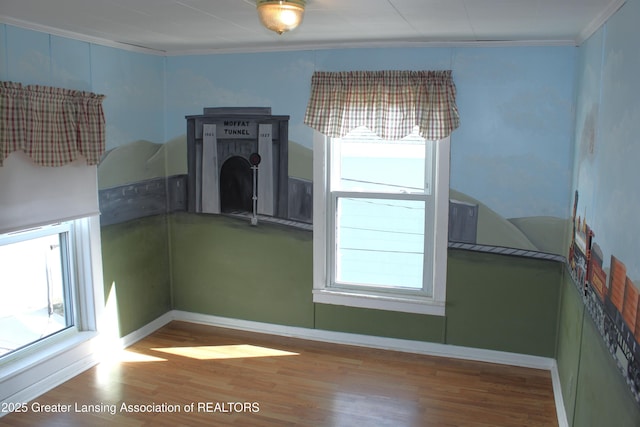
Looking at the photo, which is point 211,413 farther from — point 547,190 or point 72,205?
point 547,190

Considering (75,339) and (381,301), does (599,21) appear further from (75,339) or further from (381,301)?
(75,339)

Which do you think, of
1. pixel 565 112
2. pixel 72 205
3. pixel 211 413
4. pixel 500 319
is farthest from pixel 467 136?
pixel 72 205

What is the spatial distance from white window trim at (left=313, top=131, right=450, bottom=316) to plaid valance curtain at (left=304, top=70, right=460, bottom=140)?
17 centimetres

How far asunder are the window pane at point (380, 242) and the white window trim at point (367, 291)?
11 cm

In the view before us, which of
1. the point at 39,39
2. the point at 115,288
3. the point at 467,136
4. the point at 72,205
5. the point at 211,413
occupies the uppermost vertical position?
the point at 39,39

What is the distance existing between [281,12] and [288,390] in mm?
2450

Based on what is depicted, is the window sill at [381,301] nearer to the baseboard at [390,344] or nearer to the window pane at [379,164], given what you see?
the baseboard at [390,344]

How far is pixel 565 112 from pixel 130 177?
3.28 meters

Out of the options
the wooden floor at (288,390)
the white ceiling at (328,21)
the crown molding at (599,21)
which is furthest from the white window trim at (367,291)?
the crown molding at (599,21)

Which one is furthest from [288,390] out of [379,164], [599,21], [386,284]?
[599,21]

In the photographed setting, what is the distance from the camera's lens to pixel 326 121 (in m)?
4.12

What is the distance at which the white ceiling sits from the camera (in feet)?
8.80

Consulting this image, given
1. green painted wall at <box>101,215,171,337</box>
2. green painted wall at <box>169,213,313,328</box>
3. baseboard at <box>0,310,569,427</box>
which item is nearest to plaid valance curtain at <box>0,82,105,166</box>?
green painted wall at <box>101,215,171,337</box>

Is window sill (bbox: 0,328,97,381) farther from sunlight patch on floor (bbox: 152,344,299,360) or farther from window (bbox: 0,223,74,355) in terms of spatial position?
sunlight patch on floor (bbox: 152,344,299,360)
